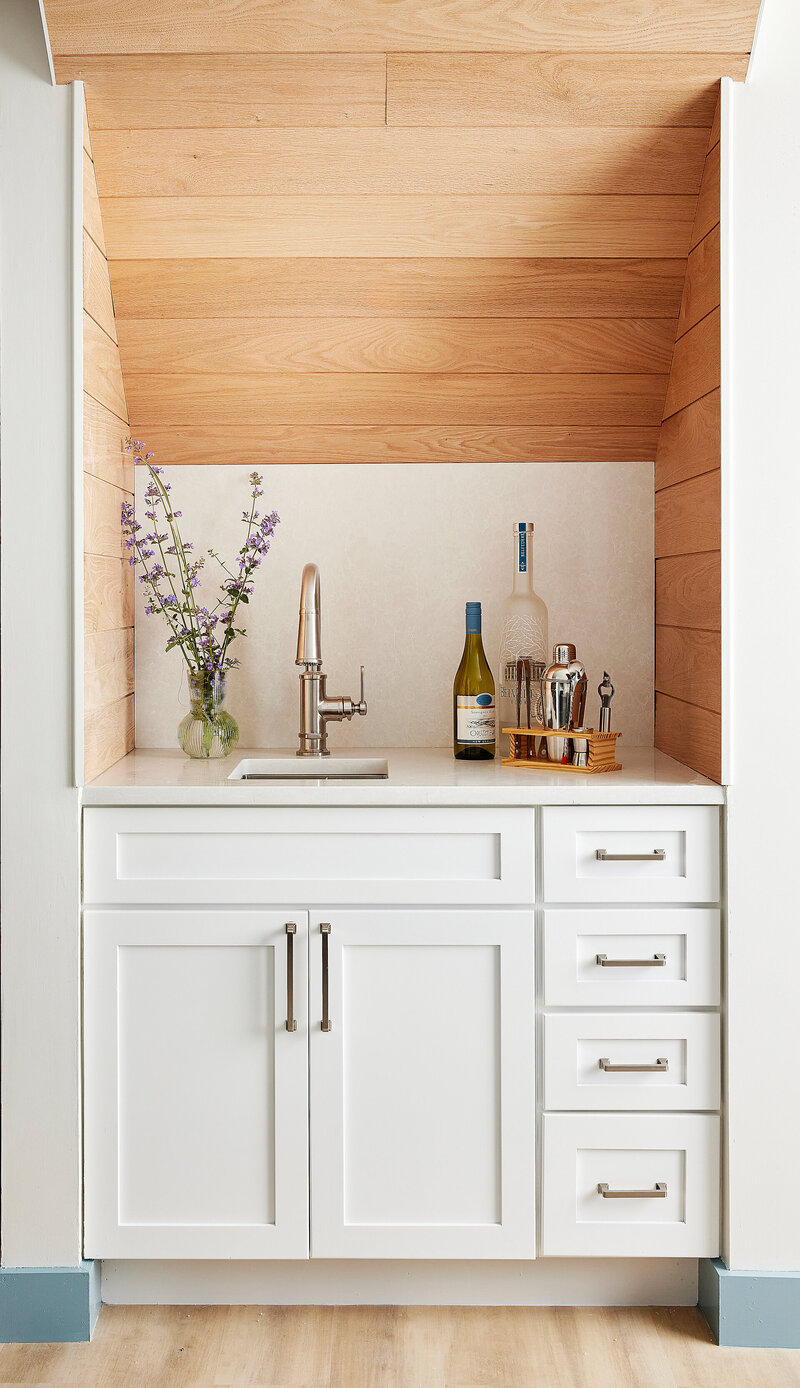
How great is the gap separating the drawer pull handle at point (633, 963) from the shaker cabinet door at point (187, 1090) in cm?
51

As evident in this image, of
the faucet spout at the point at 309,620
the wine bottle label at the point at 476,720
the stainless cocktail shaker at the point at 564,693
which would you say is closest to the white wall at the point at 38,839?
the faucet spout at the point at 309,620

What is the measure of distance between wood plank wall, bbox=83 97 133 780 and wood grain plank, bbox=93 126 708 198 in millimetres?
107

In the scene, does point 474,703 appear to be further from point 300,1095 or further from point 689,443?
point 300,1095

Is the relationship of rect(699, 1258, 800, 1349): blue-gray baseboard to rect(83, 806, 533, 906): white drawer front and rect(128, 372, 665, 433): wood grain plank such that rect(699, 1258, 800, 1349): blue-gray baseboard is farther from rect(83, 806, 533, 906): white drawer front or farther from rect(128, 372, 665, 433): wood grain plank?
rect(128, 372, 665, 433): wood grain plank

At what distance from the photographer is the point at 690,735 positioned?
2.07 metres

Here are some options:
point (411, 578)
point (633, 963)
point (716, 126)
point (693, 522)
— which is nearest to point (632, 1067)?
point (633, 963)

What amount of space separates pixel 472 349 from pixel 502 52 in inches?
20.4

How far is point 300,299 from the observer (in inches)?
82.5

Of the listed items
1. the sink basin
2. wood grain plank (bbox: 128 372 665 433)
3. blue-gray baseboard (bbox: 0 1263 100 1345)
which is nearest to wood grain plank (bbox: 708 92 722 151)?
wood grain plank (bbox: 128 372 665 433)

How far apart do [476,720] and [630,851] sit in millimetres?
445

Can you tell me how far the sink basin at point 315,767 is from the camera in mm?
2221

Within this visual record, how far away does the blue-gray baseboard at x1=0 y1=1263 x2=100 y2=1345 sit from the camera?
73.5 inches

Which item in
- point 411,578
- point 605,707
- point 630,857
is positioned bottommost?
point 630,857

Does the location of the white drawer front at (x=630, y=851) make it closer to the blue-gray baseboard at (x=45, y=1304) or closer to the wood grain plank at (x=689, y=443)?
the wood grain plank at (x=689, y=443)
